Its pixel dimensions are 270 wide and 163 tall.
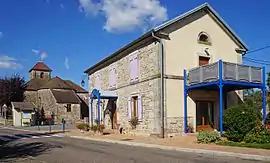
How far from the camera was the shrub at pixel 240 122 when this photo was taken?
50.6 ft

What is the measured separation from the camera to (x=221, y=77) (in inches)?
679

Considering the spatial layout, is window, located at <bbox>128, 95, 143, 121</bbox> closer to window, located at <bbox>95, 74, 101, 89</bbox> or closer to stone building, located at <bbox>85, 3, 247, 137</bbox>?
stone building, located at <bbox>85, 3, 247, 137</bbox>

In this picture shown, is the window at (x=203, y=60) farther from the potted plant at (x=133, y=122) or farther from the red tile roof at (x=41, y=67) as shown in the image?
the red tile roof at (x=41, y=67)

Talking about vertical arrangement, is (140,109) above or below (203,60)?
below

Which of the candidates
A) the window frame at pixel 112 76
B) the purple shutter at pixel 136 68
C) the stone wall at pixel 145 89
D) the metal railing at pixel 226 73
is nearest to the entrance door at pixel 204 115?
the metal railing at pixel 226 73

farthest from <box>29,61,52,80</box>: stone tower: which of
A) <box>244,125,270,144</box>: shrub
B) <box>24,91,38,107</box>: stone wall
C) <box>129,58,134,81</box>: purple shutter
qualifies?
<box>244,125,270,144</box>: shrub

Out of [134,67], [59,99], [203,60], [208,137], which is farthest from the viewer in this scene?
[59,99]

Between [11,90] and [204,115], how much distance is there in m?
41.4

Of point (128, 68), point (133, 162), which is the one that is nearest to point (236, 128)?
point (133, 162)

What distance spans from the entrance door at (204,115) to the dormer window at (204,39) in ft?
12.6

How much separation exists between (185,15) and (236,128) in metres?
7.98

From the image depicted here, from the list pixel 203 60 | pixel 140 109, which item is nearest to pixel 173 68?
pixel 203 60

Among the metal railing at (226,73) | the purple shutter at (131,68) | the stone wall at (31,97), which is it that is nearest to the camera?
the metal railing at (226,73)

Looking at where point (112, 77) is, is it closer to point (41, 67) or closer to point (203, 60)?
point (203, 60)
